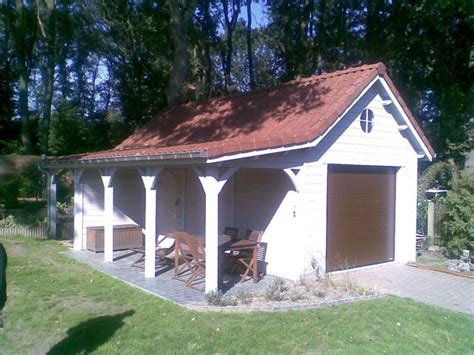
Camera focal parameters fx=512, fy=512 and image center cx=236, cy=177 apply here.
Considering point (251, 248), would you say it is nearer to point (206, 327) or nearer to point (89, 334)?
point (206, 327)

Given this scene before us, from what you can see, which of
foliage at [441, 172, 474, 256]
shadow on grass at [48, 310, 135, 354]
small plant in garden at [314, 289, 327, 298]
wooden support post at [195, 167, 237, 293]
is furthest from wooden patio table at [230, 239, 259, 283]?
foliage at [441, 172, 474, 256]

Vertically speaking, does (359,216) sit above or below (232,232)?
above

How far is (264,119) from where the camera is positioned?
11.8 m

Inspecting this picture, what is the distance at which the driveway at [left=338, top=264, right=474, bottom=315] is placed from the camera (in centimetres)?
865

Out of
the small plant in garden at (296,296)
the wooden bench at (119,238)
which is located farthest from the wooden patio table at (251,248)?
the wooden bench at (119,238)

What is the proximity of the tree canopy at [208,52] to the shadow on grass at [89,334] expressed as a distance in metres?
13.0

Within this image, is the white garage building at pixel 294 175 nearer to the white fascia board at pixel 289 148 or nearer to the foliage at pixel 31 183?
the white fascia board at pixel 289 148

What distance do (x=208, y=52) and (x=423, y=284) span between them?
66.9ft

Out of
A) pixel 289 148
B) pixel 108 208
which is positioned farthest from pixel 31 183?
pixel 289 148

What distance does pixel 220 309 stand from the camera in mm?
7770

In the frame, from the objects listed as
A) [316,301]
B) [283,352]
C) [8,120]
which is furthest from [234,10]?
[283,352]

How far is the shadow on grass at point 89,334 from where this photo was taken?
621cm

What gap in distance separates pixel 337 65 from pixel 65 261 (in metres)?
17.3

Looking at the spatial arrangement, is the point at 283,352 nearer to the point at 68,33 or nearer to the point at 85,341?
the point at 85,341
